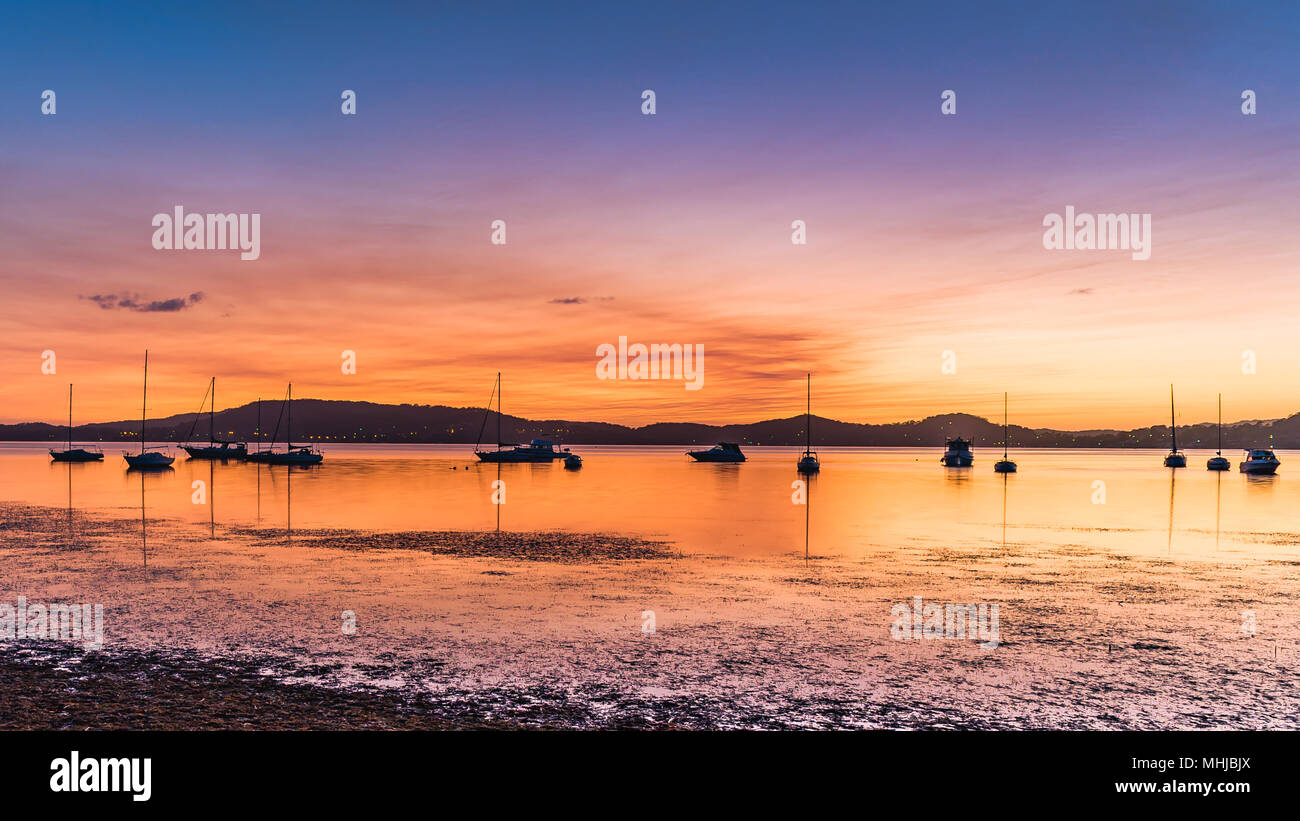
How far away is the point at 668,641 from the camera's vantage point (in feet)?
40.5

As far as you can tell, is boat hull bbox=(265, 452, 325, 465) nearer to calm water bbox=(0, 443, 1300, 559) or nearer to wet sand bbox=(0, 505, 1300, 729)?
calm water bbox=(0, 443, 1300, 559)

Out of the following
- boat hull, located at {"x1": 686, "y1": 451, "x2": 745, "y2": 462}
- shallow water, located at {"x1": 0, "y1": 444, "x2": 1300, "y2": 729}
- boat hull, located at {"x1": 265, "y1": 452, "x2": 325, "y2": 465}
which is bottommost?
boat hull, located at {"x1": 686, "y1": 451, "x2": 745, "y2": 462}

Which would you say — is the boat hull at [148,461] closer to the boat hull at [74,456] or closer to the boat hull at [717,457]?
the boat hull at [74,456]

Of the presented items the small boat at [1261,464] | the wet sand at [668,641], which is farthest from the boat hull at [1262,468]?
the wet sand at [668,641]

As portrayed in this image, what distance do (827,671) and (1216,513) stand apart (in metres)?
36.8

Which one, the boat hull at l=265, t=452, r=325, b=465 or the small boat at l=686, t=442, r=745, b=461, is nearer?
the boat hull at l=265, t=452, r=325, b=465

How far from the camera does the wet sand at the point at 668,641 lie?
9031mm

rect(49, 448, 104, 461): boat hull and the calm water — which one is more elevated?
the calm water

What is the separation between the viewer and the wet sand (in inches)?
356

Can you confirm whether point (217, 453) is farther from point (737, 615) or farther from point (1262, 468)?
point (1262, 468)

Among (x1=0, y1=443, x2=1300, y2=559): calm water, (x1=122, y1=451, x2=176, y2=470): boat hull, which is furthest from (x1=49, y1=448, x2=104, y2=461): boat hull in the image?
(x1=0, y1=443, x2=1300, y2=559): calm water

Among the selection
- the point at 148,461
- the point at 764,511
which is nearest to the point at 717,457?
the point at 148,461
